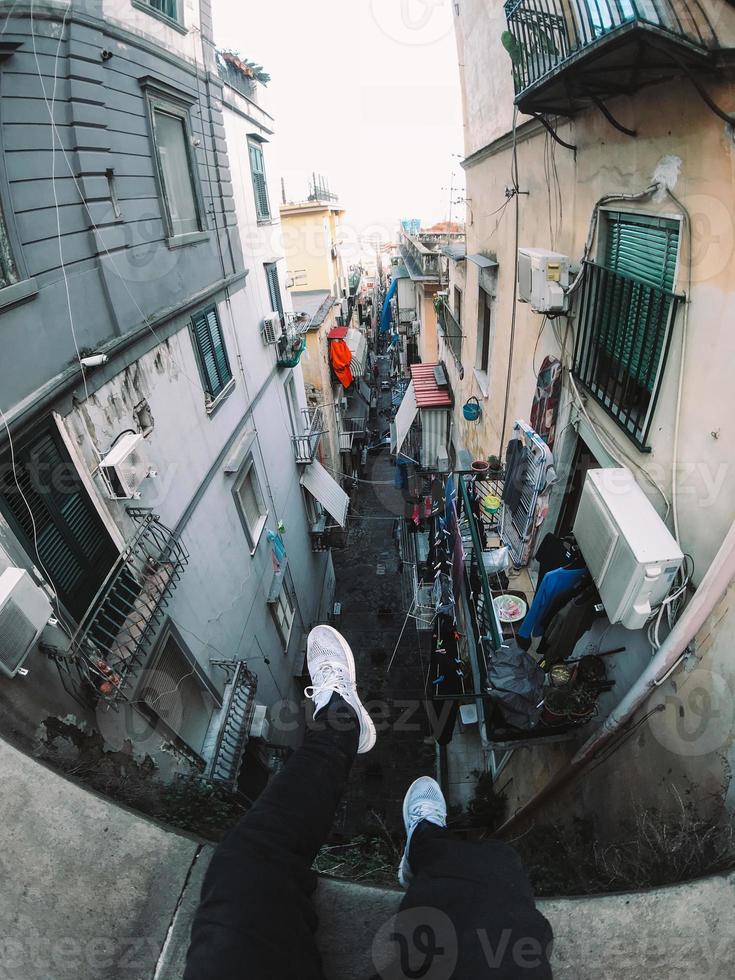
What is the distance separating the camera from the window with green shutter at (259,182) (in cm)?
988

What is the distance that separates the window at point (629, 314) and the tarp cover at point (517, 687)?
2002 mm

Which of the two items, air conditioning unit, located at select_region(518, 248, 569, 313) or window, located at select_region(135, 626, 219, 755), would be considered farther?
window, located at select_region(135, 626, 219, 755)

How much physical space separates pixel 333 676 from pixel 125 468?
2793 millimetres

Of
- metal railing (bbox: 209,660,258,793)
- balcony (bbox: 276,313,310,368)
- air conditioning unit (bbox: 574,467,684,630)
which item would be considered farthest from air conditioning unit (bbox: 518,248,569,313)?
balcony (bbox: 276,313,310,368)

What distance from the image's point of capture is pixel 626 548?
3014 millimetres

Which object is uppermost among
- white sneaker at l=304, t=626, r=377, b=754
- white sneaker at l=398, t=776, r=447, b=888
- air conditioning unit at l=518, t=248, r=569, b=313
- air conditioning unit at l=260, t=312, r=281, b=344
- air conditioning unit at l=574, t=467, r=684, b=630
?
air conditioning unit at l=518, t=248, r=569, b=313

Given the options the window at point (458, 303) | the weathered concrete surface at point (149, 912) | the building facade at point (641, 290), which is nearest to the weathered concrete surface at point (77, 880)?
the weathered concrete surface at point (149, 912)

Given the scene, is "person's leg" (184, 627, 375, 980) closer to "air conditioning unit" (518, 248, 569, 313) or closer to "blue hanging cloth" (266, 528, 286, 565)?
"air conditioning unit" (518, 248, 569, 313)

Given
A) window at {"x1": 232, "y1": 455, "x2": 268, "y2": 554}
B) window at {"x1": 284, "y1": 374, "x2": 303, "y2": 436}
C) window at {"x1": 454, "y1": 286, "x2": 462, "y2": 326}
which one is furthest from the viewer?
window at {"x1": 284, "y1": 374, "x2": 303, "y2": 436}

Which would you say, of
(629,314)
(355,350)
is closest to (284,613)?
(629,314)

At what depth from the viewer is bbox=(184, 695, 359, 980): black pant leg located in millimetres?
1970

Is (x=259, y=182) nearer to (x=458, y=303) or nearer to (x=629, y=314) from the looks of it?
(x=458, y=303)

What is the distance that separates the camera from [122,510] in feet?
14.6

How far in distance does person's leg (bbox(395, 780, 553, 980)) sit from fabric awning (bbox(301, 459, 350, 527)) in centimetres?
1060
